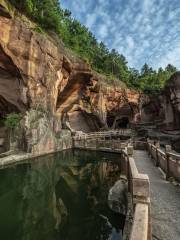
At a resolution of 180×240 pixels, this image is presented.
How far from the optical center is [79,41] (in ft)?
→ 139

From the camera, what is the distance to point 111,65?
48.8 m

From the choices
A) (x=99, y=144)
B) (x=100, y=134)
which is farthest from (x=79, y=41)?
(x=99, y=144)

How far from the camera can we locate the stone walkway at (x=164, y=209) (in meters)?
4.04

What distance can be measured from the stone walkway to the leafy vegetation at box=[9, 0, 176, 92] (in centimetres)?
2299

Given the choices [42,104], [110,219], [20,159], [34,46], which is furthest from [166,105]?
[110,219]

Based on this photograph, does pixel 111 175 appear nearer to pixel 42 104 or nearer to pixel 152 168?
pixel 152 168

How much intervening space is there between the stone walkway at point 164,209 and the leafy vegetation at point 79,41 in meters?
23.0

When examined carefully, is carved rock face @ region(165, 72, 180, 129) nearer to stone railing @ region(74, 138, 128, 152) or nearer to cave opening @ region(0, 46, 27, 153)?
stone railing @ region(74, 138, 128, 152)

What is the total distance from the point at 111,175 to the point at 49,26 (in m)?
25.3

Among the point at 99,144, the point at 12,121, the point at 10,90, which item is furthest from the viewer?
the point at 99,144

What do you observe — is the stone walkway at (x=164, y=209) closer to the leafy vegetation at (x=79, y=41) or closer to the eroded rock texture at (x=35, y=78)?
the eroded rock texture at (x=35, y=78)

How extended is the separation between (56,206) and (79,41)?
40719 millimetres

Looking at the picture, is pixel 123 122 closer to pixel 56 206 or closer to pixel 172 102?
pixel 172 102

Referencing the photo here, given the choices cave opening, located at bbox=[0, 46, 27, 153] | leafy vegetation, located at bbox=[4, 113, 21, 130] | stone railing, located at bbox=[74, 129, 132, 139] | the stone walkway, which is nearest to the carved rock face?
stone railing, located at bbox=[74, 129, 132, 139]
